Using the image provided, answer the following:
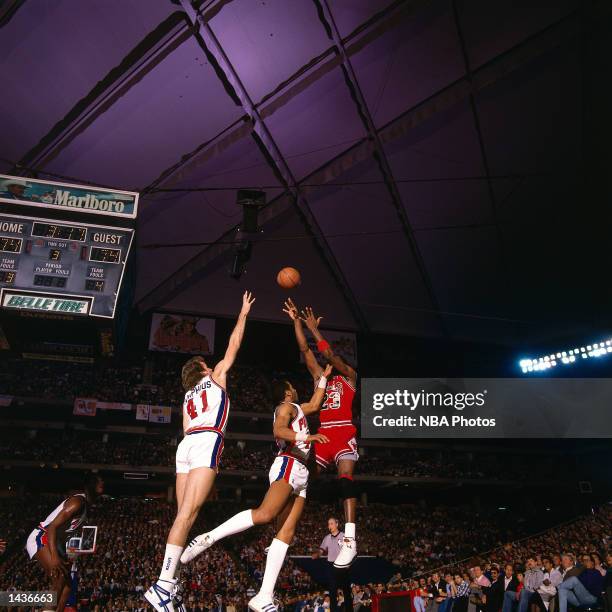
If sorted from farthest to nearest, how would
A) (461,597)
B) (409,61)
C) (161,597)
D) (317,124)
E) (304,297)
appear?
(304,297)
(317,124)
(409,61)
(461,597)
(161,597)

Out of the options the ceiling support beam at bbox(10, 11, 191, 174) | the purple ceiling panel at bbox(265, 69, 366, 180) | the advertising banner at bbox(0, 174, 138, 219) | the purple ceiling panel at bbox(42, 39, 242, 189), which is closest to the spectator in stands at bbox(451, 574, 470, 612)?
the advertising banner at bbox(0, 174, 138, 219)

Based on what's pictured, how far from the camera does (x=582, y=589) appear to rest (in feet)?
31.6

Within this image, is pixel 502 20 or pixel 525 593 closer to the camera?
pixel 525 593

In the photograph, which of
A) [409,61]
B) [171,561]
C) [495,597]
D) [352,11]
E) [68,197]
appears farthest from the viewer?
[409,61]

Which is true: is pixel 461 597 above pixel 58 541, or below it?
below

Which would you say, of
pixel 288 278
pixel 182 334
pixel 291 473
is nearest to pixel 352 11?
pixel 288 278

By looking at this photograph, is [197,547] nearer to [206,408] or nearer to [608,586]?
[206,408]

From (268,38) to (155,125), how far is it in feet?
12.7

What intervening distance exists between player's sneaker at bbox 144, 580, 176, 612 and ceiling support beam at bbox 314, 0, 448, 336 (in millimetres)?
13002

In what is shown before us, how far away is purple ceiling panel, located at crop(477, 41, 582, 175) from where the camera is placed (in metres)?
16.0

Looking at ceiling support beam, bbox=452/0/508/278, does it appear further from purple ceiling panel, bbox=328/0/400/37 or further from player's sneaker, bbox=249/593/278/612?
player's sneaker, bbox=249/593/278/612

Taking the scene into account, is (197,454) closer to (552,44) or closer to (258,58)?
(258,58)

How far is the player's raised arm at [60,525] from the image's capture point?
23.4 ft

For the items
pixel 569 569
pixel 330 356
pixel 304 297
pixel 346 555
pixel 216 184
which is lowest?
pixel 569 569
